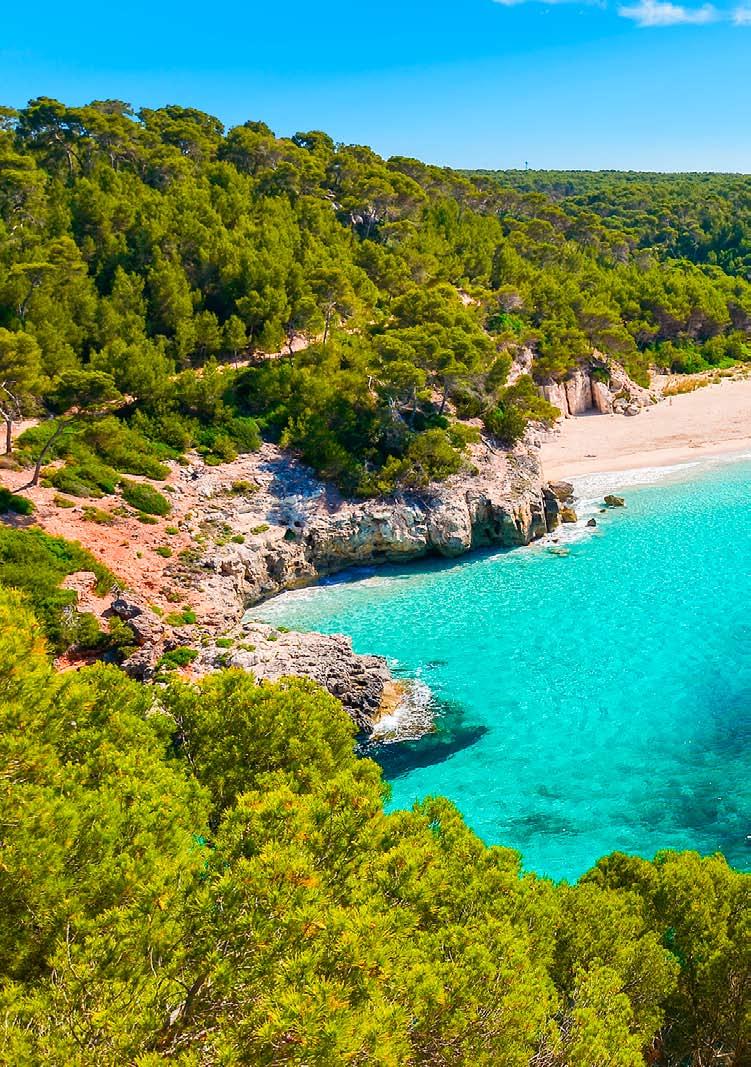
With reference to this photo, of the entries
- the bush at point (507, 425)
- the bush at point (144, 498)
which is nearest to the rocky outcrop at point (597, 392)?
the bush at point (507, 425)

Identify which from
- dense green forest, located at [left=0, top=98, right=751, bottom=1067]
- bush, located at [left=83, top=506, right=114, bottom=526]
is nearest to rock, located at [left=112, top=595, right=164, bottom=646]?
dense green forest, located at [left=0, top=98, right=751, bottom=1067]

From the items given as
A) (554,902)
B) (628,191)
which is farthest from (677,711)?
(628,191)

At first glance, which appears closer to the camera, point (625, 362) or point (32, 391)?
point (32, 391)

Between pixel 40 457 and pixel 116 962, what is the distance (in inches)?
1225

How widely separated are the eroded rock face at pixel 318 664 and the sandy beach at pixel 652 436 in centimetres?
3046

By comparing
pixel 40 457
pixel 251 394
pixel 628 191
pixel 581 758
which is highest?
pixel 628 191

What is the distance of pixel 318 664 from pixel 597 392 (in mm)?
50939

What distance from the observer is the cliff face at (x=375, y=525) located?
37.6 metres

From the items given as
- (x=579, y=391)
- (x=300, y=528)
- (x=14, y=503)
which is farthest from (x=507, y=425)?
(x=14, y=503)

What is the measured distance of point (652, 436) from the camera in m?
62.0

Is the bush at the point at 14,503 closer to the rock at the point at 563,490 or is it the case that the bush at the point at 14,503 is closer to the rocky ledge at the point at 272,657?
the rocky ledge at the point at 272,657

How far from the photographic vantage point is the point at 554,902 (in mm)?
11766

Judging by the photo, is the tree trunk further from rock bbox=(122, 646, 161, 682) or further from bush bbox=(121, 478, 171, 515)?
rock bbox=(122, 646, 161, 682)

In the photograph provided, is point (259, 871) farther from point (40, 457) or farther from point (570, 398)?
point (570, 398)
